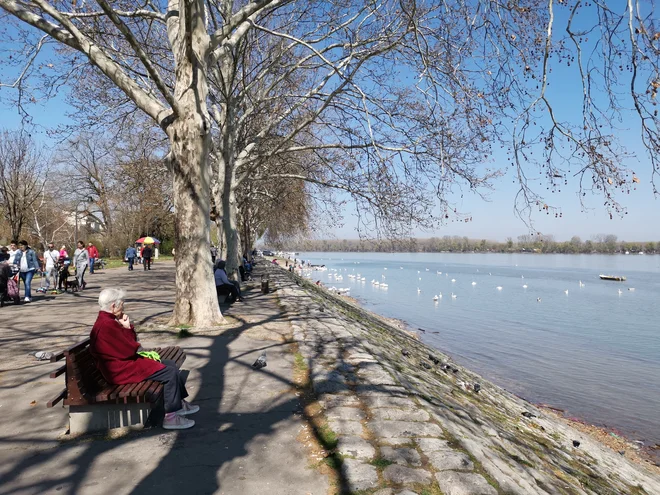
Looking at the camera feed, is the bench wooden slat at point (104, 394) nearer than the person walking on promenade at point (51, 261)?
Yes

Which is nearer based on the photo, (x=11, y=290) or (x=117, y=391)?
(x=117, y=391)

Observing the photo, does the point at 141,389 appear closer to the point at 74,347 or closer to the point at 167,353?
the point at 74,347

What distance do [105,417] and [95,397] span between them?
333 mm

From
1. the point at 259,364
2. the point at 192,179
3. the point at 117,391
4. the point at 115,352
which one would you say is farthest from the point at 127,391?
the point at 192,179

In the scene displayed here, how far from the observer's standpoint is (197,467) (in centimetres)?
363

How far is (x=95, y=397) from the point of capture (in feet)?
13.4

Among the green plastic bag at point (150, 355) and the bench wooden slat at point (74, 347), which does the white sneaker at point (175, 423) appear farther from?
the bench wooden slat at point (74, 347)

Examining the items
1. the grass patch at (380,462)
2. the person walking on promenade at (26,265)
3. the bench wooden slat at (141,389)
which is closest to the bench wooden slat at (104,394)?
the bench wooden slat at (141,389)

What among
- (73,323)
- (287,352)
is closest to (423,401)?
(287,352)

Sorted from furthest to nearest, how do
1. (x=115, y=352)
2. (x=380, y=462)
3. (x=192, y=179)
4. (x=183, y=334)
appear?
(x=192, y=179) → (x=183, y=334) → (x=115, y=352) → (x=380, y=462)

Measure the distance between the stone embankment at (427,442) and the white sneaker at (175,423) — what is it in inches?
49.6

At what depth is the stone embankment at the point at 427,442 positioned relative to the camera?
3.51m

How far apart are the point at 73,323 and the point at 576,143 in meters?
9.65

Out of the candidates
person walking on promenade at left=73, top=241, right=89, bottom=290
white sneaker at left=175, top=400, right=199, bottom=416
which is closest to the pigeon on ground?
white sneaker at left=175, top=400, right=199, bottom=416
